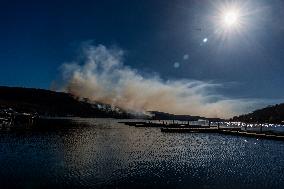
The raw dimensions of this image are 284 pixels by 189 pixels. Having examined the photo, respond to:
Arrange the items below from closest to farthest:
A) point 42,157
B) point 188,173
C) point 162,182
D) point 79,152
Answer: point 162,182 < point 188,173 < point 42,157 < point 79,152

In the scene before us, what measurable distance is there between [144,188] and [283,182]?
46.5 ft

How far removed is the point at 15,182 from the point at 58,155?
57.4 feet

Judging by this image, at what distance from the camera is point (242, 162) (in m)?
45.1

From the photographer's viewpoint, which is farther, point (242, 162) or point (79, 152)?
point (79, 152)

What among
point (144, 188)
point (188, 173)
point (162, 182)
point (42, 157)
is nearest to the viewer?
point (144, 188)

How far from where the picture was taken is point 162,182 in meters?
29.8

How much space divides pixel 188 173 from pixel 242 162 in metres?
13.4

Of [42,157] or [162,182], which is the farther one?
[42,157]

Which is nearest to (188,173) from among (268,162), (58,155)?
(268,162)

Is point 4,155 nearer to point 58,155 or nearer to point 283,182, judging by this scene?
point 58,155

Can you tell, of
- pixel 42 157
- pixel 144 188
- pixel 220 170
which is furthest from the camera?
pixel 42 157

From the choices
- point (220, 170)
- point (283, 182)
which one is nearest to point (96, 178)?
point (220, 170)

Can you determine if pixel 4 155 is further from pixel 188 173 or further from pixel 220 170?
pixel 220 170

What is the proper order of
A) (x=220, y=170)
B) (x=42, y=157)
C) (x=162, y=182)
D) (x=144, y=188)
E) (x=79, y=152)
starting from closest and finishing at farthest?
(x=144, y=188) → (x=162, y=182) → (x=220, y=170) → (x=42, y=157) → (x=79, y=152)
